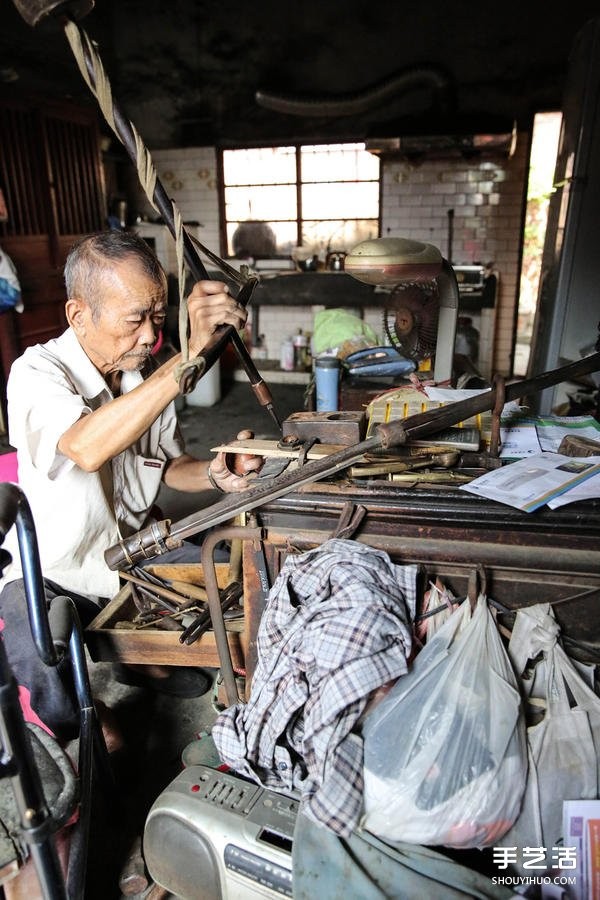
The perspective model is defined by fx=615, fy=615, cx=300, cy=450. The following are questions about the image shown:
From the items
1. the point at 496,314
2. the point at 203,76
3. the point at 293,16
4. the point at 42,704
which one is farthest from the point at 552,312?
the point at 203,76

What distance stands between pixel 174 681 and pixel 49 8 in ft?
6.79

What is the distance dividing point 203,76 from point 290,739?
24.5ft

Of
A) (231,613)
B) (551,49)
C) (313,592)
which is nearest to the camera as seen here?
(313,592)

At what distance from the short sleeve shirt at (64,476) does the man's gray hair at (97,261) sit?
17 cm

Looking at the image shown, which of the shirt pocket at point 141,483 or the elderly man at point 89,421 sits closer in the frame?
the elderly man at point 89,421

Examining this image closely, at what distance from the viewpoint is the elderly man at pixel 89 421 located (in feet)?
5.49

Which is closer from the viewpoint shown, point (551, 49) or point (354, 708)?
point (354, 708)

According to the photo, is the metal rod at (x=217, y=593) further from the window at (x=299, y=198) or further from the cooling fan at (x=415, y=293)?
the window at (x=299, y=198)

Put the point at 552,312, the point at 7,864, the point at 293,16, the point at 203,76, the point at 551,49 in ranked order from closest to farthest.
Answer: the point at 7,864 → the point at 552,312 → the point at 551,49 → the point at 293,16 → the point at 203,76

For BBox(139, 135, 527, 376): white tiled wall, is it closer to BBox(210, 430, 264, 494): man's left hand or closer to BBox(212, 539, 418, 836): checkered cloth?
BBox(210, 430, 264, 494): man's left hand

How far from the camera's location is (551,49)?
19.9ft

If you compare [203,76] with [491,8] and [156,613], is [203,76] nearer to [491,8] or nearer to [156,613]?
[491,8]

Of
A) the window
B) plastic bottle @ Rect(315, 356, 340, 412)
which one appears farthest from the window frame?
plastic bottle @ Rect(315, 356, 340, 412)

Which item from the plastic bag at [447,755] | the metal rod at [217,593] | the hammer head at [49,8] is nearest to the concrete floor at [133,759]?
the metal rod at [217,593]
